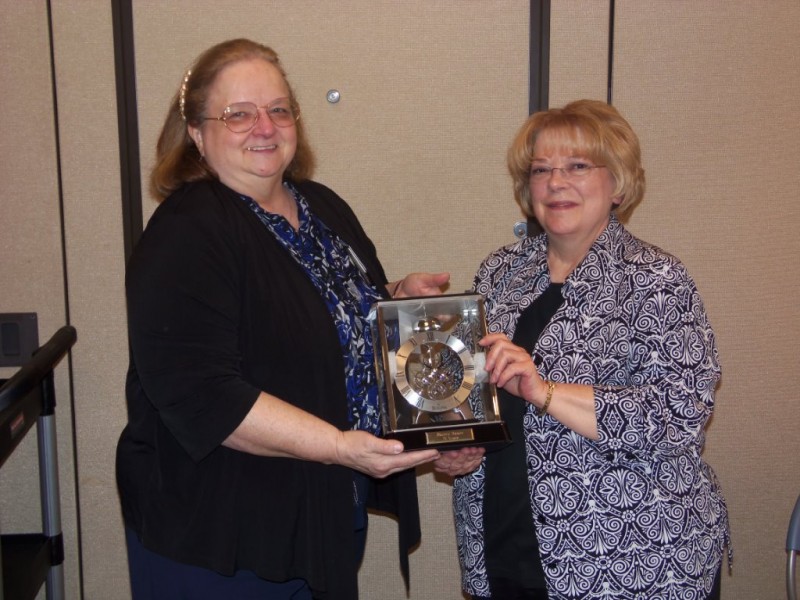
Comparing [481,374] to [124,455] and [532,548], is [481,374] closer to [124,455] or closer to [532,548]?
[532,548]

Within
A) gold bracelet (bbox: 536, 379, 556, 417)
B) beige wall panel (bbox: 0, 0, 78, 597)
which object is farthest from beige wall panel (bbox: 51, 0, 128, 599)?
gold bracelet (bbox: 536, 379, 556, 417)

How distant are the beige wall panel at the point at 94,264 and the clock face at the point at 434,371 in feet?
3.85

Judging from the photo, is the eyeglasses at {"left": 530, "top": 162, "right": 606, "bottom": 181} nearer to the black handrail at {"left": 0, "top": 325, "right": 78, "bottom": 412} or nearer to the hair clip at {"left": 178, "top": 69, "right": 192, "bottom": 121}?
the hair clip at {"left": 178, "top": 69, "right": 192, "bottom": 121}

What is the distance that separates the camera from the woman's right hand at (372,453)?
1.61 meters

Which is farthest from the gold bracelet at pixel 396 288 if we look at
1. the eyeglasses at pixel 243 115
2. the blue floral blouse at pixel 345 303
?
the eyeglasses at pixel 243 115

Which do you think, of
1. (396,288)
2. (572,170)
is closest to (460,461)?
(396,288)

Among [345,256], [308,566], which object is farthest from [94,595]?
[345,256]

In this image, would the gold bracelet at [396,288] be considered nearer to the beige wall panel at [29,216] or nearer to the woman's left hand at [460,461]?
the woman's left hand at [460,461]

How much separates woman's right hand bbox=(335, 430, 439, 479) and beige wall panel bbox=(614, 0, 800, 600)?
55.1 inches

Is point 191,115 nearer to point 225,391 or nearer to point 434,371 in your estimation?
point 225,391

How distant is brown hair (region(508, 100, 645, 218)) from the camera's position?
A: 75.5 inches

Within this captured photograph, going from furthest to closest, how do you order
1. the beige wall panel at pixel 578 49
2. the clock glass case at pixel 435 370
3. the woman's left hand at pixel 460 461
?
the beige wall panel at pixel 578 49 → the woman's left hand at pixel 460 461 → the clock glass case at pixel 435 370

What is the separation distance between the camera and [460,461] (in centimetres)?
191

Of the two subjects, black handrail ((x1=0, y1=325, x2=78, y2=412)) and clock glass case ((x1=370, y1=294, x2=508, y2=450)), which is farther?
black handrail ((x1=0, y1=325, x2=78, y2=412))
